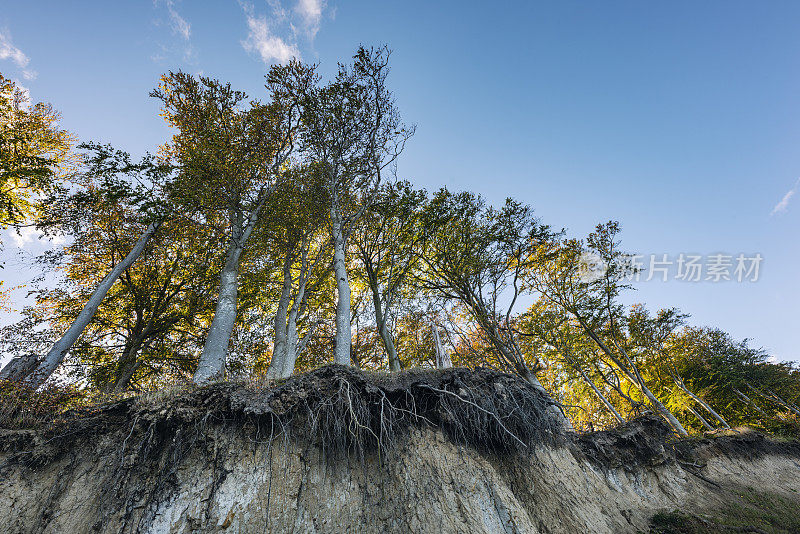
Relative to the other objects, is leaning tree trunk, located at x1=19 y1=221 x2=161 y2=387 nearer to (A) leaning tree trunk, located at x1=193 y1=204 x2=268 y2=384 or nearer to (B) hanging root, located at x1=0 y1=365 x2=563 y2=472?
(A) leaning tree trunk, located at x1=193 y1=204 x2=268 y2=384

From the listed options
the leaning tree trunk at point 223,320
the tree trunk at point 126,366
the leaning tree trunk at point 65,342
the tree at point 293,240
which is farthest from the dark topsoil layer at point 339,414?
the tree trunk at point 126,366

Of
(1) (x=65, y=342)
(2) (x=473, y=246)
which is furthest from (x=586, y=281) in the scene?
(1) (x=65, y=342)

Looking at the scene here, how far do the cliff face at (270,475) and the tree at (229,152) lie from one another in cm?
396

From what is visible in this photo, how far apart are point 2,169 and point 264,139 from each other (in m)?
10.8

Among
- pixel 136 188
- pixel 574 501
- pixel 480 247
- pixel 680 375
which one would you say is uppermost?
pixel 136 188

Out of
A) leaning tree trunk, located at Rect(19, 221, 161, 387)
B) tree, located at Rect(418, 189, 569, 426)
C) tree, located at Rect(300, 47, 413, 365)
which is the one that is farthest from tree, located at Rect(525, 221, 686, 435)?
leaning tree trunk, located at Rect(19, 221, 161, 387)

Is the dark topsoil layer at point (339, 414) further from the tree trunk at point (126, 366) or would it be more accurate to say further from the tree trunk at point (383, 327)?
the tree trunk at point (126, 366)

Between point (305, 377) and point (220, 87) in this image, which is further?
point (220, 87)

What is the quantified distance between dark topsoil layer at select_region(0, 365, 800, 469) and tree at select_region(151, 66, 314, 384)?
12.4 feet

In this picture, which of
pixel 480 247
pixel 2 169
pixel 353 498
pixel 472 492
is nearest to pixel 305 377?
pixel 353 498

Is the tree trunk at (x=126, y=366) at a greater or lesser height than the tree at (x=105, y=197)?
lesser

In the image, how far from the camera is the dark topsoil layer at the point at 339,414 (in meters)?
4.65

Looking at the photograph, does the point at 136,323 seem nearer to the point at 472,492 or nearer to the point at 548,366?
the point at 472,492

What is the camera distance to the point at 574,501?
5660 millimetres
